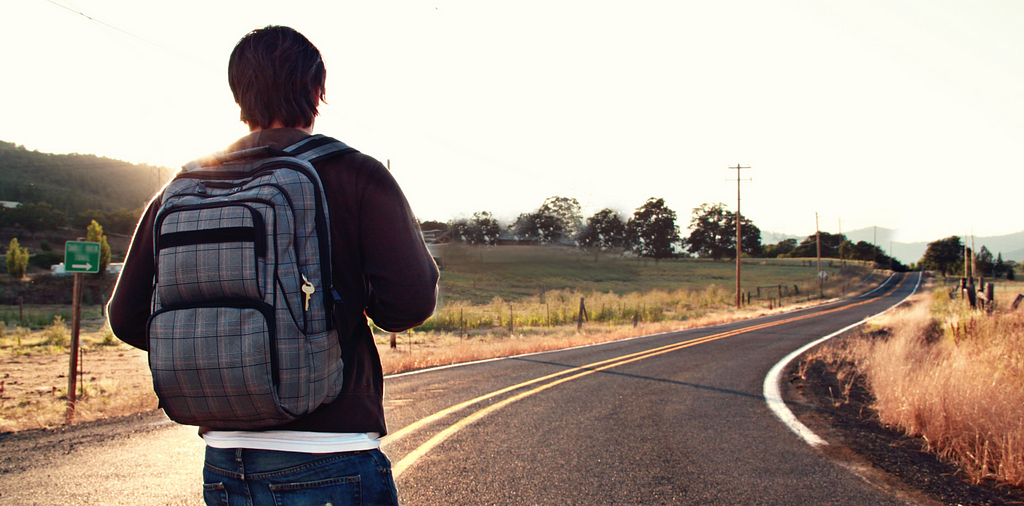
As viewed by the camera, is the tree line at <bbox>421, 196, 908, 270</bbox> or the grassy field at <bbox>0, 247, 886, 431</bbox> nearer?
the grassy field at <bbox>0, 247, 886, 431</bbox>

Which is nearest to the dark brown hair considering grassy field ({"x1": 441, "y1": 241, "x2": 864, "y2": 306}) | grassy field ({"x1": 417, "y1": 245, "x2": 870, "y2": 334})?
grassy field ({"x1": 417, "y1": 245, "x2": 870, "y2": 334})

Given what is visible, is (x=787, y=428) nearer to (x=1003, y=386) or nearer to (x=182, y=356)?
(x=1003, y=386)

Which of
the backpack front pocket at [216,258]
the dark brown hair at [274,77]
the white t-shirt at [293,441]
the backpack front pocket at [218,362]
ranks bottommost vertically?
the white t-shirt at [293,441]

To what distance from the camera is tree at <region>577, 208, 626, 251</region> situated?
228 ft

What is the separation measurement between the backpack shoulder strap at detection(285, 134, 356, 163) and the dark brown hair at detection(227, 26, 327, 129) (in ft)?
0.51

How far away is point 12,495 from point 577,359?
8.43 meters

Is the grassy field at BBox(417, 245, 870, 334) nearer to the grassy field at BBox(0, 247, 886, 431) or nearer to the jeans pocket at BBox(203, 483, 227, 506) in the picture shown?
the grassy field at BBox(0, 247, 886, 431)

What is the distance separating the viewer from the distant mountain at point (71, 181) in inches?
2466

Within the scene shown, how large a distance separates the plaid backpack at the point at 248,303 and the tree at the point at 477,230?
104 feet

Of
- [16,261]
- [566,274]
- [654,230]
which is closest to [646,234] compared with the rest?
[654,230]

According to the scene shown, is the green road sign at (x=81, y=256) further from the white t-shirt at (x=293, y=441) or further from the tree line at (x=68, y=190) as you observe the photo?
the tree line at (x=68, y=190)

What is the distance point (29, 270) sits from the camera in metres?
41.6

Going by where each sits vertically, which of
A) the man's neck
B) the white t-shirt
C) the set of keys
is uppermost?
the man's neck

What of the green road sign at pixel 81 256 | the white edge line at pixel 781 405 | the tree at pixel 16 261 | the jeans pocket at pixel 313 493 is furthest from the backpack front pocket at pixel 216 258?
the tree at pixel 16 261
